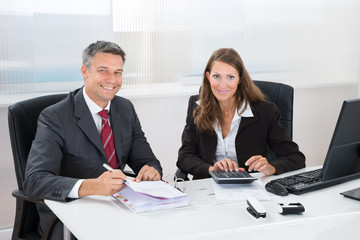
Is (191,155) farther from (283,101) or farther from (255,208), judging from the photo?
(255,208)

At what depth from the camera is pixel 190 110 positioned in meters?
2.77

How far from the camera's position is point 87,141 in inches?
88.0

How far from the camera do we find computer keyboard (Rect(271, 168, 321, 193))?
82.6 inches

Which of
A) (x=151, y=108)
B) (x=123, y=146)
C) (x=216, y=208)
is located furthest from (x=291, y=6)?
(x=216, y=208)

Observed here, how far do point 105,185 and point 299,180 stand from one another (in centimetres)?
91

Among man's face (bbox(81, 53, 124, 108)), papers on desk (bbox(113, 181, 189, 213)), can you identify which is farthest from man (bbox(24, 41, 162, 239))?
papers on desk (bbox(113, 181, 189, 213))

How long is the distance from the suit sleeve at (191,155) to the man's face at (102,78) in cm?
56

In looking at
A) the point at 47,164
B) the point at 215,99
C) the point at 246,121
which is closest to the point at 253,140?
the point at 246,121

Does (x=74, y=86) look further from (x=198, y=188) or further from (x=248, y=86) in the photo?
(x=198, y=188)

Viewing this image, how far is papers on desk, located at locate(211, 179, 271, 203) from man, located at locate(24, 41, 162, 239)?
30cm

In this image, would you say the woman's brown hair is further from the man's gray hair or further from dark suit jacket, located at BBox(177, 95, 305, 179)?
the man's gray hair

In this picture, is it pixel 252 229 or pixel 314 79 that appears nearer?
pixel 252 229

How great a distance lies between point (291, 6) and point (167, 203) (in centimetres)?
287

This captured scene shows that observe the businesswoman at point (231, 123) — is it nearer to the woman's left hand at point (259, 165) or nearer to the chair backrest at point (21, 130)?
the woman's left hand at point (259, 165)
